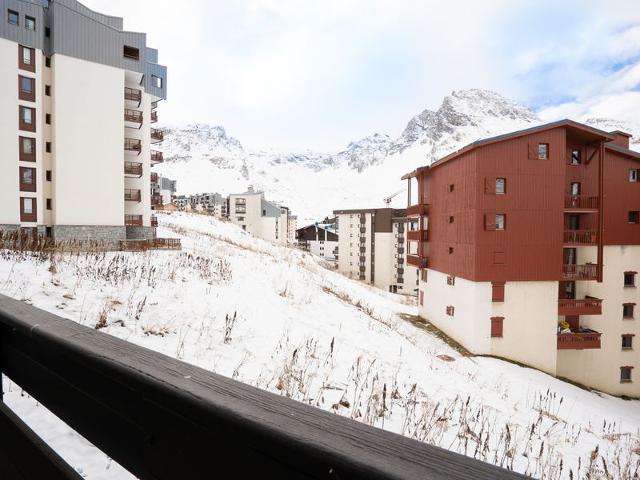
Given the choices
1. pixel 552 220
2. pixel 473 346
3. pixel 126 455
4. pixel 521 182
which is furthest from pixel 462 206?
pixel 126 455

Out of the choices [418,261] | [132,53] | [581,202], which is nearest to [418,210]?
[418,261]

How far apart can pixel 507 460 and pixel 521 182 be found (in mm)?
19498

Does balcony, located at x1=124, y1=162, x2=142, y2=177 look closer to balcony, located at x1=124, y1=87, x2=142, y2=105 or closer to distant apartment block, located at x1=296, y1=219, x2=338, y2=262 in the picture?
balcony, located at x1=124, y1=87, x2=142, y2=105

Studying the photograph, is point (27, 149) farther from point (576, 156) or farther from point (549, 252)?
point (576, 156)

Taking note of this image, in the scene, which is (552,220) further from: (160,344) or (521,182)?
(160,344)

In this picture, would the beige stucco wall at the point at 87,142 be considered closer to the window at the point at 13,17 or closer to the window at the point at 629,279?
the window at the point at 13,17

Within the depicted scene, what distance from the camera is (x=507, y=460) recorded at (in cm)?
490

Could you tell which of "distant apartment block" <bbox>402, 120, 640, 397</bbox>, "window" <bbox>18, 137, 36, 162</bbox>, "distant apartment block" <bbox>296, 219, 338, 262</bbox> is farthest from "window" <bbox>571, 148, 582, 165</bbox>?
"distant apartment block" <bbox>296, 219, 338, 262</bbox>

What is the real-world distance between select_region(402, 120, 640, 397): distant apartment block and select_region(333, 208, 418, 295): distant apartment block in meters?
43.0

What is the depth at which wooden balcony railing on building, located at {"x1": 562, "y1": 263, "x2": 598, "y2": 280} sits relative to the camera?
21.5 metres

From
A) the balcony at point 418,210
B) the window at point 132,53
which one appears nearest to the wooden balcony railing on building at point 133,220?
the window at point 132,53

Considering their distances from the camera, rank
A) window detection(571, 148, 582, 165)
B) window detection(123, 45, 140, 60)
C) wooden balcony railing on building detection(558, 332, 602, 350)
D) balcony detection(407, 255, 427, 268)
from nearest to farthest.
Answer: wooden balcony railing on building detection(558, 332, 602, 350) → window detection(571, 148, 582, 165) → balcony detection(407, 255, 427, 268) → window detection(123, 45, 140, 60)

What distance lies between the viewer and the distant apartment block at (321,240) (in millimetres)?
103250

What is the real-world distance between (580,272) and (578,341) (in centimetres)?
417
